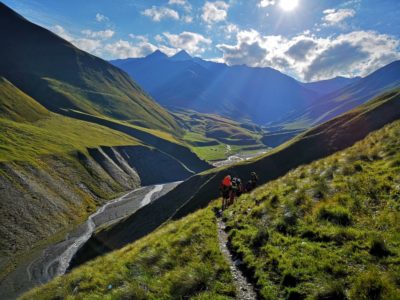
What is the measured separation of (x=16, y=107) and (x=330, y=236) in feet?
612

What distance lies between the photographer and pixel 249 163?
7969 cm

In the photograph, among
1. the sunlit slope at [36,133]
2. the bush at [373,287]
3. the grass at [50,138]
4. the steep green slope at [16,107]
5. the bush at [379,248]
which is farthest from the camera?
the steep green slope at [16,107]

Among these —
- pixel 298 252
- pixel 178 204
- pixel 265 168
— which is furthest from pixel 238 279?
pixel 265 168

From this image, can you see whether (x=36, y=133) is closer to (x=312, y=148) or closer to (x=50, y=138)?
(x=50, y=138)

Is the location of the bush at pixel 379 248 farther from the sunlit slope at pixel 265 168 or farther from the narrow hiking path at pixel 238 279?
the sunlit slope at pixel 265 168

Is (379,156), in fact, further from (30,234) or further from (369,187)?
(30,234)

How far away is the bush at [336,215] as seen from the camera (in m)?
15.4

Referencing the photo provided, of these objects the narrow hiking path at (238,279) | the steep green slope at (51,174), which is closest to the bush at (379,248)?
the narrow hiking path at (238,279)

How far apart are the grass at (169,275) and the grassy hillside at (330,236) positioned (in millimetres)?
1602

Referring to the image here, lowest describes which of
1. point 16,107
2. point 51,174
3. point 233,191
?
point 233,191

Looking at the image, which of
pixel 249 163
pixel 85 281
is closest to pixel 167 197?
pixel 249 163

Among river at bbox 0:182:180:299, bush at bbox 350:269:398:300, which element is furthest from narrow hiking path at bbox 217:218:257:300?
river at bbox 0:182:180:299

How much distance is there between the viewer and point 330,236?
47.2 ft

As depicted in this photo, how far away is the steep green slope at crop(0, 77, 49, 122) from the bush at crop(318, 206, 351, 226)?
552 ft
